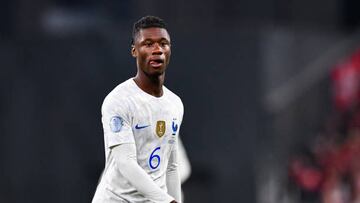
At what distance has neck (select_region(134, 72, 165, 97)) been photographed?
8531 mm

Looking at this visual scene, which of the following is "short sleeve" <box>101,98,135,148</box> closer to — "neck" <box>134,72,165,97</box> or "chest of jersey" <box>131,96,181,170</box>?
"chest of jersey" <box>131,96,181,170</box>

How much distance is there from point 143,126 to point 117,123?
0.25 m

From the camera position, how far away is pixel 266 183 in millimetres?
17094

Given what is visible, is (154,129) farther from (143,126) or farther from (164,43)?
(164,43)

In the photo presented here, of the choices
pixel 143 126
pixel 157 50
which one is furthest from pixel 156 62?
pixel 143 126

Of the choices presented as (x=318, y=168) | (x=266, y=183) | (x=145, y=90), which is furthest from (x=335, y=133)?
(x=145, y=90)

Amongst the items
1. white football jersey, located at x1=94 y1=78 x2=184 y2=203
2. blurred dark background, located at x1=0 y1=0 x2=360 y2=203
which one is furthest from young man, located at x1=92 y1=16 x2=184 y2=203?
blurred dark background, located at x1=0 y1=0 x2=360 y2=203

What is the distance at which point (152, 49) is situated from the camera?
27.4ft

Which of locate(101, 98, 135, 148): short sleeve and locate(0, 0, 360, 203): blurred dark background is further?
locate(0, 0, 360, 203): blurred dark background

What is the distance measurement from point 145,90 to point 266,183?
8.72 meters

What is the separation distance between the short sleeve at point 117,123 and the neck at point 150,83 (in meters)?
0.25

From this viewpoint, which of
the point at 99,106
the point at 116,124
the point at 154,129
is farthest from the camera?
the point at 99,106

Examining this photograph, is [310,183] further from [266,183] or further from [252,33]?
[252,33]

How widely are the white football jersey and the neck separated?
3 cm
